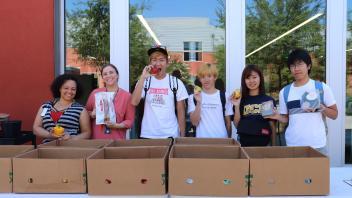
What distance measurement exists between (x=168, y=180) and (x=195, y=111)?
130 cm

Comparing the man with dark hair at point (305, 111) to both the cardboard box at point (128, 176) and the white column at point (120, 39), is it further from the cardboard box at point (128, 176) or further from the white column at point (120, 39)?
the white column at point (120, 39)

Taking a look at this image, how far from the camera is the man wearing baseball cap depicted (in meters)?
3.06

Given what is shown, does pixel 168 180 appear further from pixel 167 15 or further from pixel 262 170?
pixel 167 15

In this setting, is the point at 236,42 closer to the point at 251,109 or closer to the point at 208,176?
the point at 251,109

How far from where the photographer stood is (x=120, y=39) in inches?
160

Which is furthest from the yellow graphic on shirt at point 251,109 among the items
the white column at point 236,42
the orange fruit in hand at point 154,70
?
the white column at point 236,42

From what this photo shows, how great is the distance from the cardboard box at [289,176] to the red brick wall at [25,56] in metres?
2.85

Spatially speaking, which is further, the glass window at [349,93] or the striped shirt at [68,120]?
the glass window at [349,93]

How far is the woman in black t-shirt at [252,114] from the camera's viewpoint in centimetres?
290

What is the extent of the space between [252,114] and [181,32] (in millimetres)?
2519

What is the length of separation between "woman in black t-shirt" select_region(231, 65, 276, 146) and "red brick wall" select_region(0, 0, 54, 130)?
2127mm

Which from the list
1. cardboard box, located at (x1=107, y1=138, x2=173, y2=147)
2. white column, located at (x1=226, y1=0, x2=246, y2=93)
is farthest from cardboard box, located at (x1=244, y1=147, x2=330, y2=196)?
white column, located at (x1=226, y1=0, x2=246, y2=93)

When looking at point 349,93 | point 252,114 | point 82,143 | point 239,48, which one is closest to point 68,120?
point 82,143

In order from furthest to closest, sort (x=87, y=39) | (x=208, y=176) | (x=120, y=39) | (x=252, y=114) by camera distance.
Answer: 1. (x=87, y=39)
2. (x=120, y=39)
3. (x=252, y=114)
4. (x=208, y=176)
